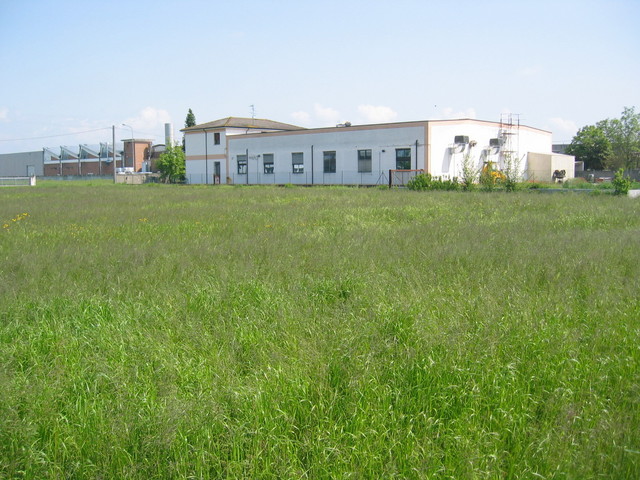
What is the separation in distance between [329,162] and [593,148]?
124ft

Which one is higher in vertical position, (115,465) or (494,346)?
(494,346)

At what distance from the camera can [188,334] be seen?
5.78 meters

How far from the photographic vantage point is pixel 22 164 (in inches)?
4072

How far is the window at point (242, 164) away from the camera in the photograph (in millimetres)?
62438

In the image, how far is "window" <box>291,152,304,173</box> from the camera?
57.0 m

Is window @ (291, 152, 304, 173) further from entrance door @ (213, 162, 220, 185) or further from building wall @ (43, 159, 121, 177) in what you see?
building wall @ (43, 159, 121, 177)

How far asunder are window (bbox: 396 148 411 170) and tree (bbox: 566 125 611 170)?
35537 millimetres

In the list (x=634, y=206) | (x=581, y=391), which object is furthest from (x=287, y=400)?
(x=634, y=206)

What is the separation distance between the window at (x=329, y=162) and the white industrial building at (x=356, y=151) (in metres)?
0.09

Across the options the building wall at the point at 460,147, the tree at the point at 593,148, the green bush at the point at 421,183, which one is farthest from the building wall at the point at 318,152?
the tree at the point at 593,148

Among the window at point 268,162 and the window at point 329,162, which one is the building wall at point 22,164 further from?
the window at point 329,162

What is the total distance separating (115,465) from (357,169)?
49.4 meters

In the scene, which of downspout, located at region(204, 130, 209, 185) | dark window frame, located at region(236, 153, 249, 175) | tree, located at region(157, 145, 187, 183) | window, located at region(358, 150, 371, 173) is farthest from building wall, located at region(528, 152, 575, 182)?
tree, located at region(157, 145, 187, 183)

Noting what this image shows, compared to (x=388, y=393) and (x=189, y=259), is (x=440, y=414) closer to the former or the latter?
(x=388, y=393)
